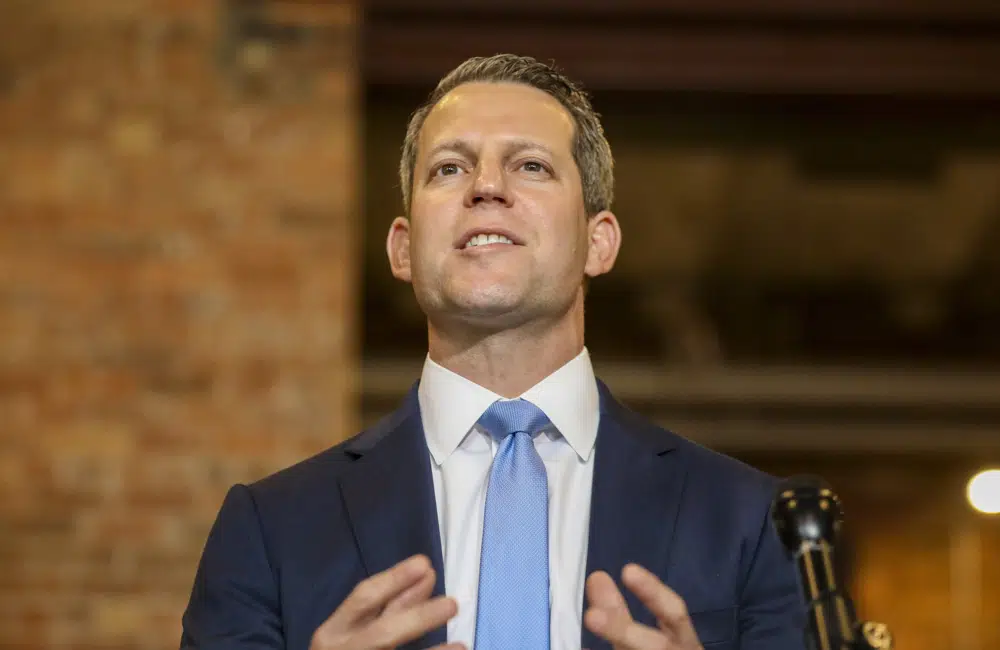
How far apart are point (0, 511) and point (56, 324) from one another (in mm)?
428

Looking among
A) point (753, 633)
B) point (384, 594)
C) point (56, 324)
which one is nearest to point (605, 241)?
point (753, 633)

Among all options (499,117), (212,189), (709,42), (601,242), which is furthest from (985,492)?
(499,117)

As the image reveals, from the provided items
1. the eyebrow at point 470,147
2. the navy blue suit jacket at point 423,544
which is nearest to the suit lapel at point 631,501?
the navy blue suit jacket at point 423,544

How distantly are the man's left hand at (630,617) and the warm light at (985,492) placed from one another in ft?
19.5

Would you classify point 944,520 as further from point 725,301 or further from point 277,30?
point 277,30

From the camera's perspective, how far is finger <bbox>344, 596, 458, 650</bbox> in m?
1.43

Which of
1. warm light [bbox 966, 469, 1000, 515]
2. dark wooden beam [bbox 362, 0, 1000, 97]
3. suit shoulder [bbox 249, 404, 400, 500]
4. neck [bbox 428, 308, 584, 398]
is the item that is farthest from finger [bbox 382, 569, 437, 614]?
warm light [bbox 966, 469, 1000, 515]

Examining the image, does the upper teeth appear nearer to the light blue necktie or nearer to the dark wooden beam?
the light blue necktie

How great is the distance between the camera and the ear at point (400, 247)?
2.09 meters

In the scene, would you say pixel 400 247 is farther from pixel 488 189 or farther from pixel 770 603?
pixel 770 603

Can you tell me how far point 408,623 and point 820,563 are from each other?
40 centimetres

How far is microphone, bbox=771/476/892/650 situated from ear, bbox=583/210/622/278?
0.81 metres

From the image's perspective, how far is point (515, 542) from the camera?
5.73 feet

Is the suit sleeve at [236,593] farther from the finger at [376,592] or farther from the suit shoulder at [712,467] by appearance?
the suit shoulder at [712,467]
